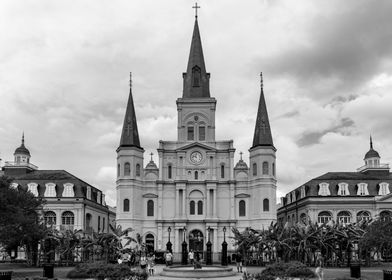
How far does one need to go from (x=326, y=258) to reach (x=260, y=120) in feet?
91.9

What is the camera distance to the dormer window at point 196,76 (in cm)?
7938

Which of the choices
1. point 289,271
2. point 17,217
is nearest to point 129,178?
point 17,217

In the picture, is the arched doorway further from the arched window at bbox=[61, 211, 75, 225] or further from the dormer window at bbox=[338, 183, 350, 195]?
the dormer window at bbox=[338, 183, 350, 195]

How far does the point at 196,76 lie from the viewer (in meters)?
79.8

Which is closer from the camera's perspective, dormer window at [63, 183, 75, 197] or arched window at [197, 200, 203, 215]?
dormer window at [63, 183, 75, 197]

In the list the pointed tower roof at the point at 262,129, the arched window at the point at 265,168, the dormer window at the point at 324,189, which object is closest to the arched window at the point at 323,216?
the dormer window at the point at 324,189

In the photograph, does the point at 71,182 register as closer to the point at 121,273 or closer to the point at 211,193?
the point at 211,193

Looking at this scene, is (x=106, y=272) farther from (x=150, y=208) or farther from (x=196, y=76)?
(x=196, y=76)

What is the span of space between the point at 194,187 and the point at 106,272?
40726mm

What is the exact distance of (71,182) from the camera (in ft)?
245

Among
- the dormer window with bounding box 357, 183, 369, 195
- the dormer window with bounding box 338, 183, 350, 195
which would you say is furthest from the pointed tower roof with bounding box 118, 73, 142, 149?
the dormer window with bounding box 357, 183, 369, 195

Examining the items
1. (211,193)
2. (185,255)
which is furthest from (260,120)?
(185,255)

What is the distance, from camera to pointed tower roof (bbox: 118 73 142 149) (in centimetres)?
7444

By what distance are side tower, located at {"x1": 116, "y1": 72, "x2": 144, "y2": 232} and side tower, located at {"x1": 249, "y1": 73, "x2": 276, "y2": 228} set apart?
15.6 metres
